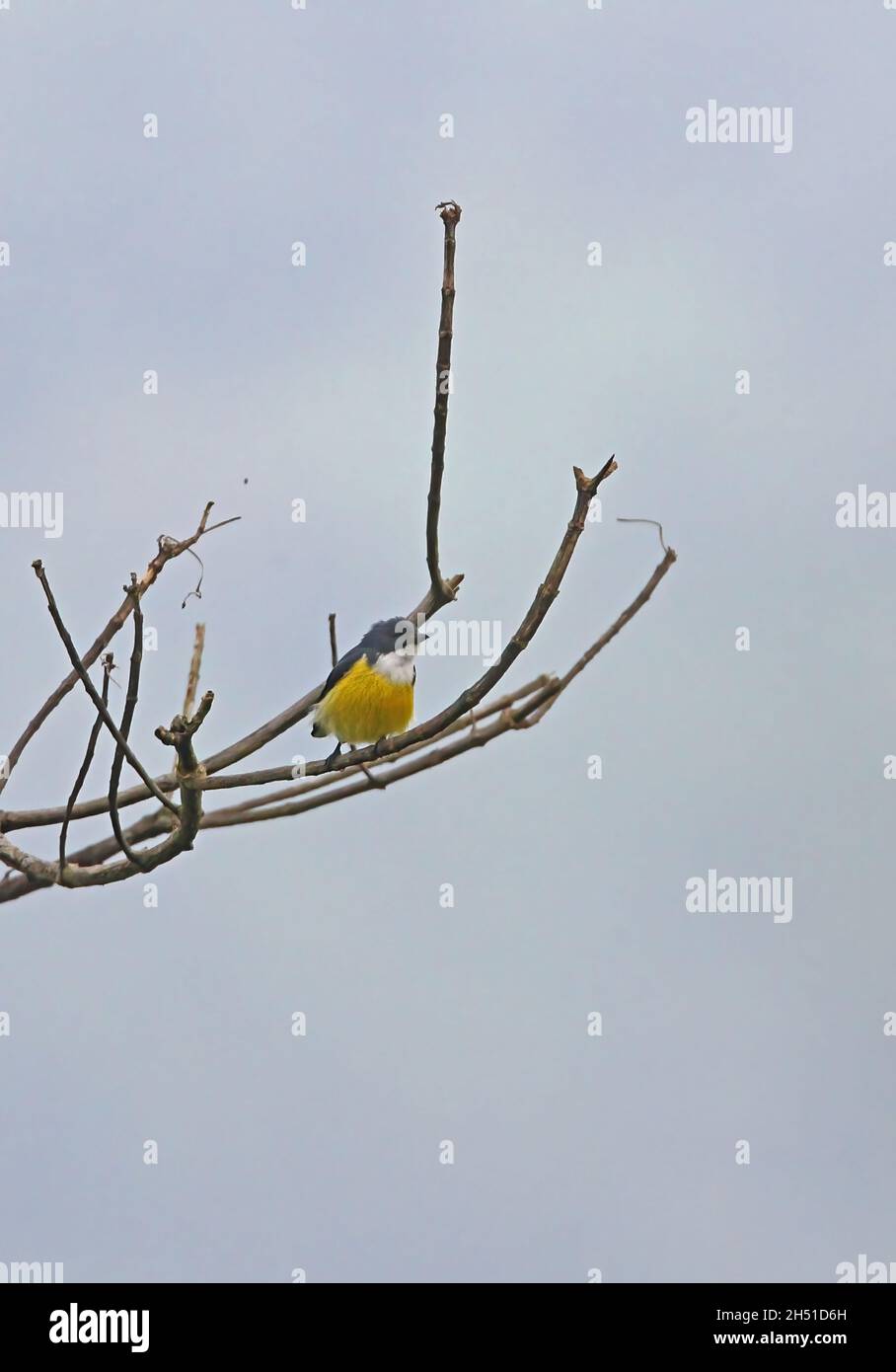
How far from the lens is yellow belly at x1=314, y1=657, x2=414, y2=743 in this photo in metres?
8.13

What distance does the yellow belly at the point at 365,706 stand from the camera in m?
8.13

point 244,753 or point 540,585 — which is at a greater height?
point 540,585

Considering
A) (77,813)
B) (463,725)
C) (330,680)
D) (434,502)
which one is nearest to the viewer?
(463,725)

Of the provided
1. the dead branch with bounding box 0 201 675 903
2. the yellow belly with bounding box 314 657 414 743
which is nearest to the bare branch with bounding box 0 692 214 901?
the dead branch with bounding box 0 201 675 903

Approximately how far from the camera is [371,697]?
8125 mm

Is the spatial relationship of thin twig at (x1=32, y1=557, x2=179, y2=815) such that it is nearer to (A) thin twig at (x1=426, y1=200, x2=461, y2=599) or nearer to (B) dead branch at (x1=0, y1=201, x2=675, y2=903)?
(B) dead branch at (x1=0, y1=201, x2=675, y2=903)

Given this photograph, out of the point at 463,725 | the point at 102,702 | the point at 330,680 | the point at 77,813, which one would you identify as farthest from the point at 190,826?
the point at 330,680

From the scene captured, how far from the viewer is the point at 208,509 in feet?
19.4

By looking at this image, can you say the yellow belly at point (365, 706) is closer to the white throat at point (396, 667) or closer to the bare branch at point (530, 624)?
the white throat at point (396, 667)

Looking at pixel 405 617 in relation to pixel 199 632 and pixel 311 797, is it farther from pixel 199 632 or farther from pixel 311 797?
pixel 311 797

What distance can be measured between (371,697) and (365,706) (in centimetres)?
6

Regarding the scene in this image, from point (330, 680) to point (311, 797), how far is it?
2.65m

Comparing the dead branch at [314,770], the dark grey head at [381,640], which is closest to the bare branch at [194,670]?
the dead branch at [314,770]

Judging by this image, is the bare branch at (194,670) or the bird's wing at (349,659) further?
the bird's wing at (349,659)
